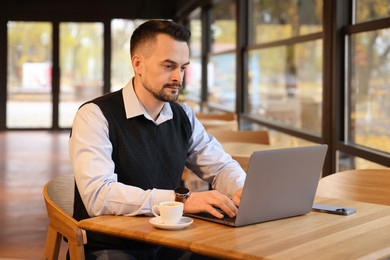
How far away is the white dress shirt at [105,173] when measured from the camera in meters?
2.08

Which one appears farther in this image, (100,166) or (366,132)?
(366,132)

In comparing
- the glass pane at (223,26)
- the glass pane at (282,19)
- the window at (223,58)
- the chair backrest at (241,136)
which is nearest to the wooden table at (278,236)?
the chair backrest at (241,136)

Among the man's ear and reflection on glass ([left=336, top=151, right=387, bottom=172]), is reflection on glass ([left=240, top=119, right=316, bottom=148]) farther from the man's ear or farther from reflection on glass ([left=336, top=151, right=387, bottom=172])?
the man's ear

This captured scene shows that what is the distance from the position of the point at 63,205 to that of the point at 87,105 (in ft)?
1.57

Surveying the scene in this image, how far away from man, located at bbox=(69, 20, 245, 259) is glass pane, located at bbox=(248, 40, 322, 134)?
319 cm

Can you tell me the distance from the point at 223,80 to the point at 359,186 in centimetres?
747

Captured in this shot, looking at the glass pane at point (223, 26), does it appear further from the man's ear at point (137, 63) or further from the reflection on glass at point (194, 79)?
the man's ear at point (137, 63)

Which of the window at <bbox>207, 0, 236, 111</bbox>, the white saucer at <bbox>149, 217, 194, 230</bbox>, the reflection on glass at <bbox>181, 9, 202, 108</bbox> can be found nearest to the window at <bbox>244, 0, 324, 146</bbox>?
the window at <bbox>207, 0, 236, 111</bbox>

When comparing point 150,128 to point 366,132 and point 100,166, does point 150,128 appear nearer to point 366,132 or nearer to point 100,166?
point 100,166

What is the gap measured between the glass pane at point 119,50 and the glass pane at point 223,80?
11.6ft

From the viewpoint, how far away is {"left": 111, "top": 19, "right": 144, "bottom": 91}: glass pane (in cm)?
1458

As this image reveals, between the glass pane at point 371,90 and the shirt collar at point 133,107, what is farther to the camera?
the glass pane at point 371,90

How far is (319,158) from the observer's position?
2.05 m

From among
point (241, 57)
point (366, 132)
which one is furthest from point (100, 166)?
point (241, 57)
